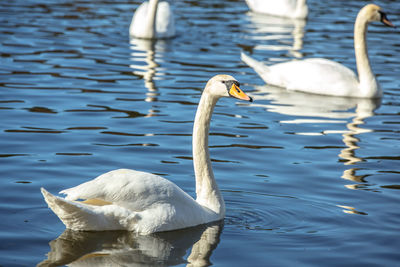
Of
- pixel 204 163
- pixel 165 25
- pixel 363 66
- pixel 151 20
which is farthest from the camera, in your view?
pixel 165 25

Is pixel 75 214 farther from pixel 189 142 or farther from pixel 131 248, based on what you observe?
pixel 189 142

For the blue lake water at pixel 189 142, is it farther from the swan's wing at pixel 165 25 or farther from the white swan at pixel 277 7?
the white swan at pixel 277 7

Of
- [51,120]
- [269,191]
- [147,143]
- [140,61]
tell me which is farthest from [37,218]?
[140,61]

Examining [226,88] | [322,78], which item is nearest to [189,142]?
[226,88]

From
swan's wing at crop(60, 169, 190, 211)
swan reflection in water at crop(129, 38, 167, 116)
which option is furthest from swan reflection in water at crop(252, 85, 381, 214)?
swan's wing at crop(60, 169, 190, 211)

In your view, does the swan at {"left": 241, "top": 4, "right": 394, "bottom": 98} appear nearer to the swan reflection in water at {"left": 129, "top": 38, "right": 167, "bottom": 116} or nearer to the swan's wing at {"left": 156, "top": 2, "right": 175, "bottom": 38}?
the swan reflection in water at {"left": 129, "top": 38, "right": 167, "bottom": 116}

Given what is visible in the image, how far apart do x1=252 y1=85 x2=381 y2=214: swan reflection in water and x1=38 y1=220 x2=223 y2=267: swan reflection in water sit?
3.14 m

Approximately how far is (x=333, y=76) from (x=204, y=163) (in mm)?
6654

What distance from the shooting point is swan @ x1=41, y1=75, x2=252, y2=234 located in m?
6.41

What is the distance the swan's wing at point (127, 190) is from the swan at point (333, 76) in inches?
288

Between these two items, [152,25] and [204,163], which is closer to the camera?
[204,163]

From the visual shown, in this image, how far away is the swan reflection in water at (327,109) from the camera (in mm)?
10508

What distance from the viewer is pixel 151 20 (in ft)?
59.6

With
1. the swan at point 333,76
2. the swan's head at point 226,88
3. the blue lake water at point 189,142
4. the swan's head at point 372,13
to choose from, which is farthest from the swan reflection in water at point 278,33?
the swan's head at point 226,88
